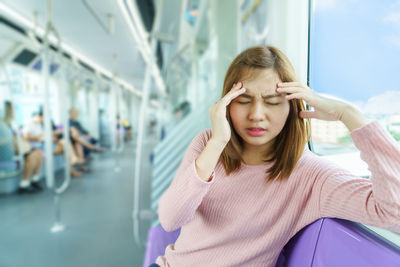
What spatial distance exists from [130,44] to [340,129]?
4.61m

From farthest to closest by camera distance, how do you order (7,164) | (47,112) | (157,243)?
(7,164) < (47,112) < (157,243)

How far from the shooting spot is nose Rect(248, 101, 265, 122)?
652 mm

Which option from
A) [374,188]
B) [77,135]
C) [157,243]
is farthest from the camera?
[77,135]

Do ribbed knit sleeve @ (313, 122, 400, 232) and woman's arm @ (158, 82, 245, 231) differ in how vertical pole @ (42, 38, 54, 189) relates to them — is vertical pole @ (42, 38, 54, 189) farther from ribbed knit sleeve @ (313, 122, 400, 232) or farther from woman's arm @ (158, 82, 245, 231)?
ribbed knit sleeve @ (313, 122, 400, 232)

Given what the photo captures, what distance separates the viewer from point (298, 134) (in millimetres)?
716

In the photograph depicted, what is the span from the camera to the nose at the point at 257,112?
25.7 inches

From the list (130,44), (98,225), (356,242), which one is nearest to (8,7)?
(130,44)

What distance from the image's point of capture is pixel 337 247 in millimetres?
577

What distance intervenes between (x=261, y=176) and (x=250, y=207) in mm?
105

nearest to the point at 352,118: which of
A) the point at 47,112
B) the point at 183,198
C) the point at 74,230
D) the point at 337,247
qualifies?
the point at 337,247

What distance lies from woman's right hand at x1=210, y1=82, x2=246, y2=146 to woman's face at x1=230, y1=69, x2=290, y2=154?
0.09 feet

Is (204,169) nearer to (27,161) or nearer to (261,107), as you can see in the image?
(261,107)

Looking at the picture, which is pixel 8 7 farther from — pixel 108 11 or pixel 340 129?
pixel 340 129

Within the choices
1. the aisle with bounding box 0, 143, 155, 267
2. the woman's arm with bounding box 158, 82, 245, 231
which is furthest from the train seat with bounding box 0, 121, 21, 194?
the woman's arm with bounding box 158, 82, 245, 231
